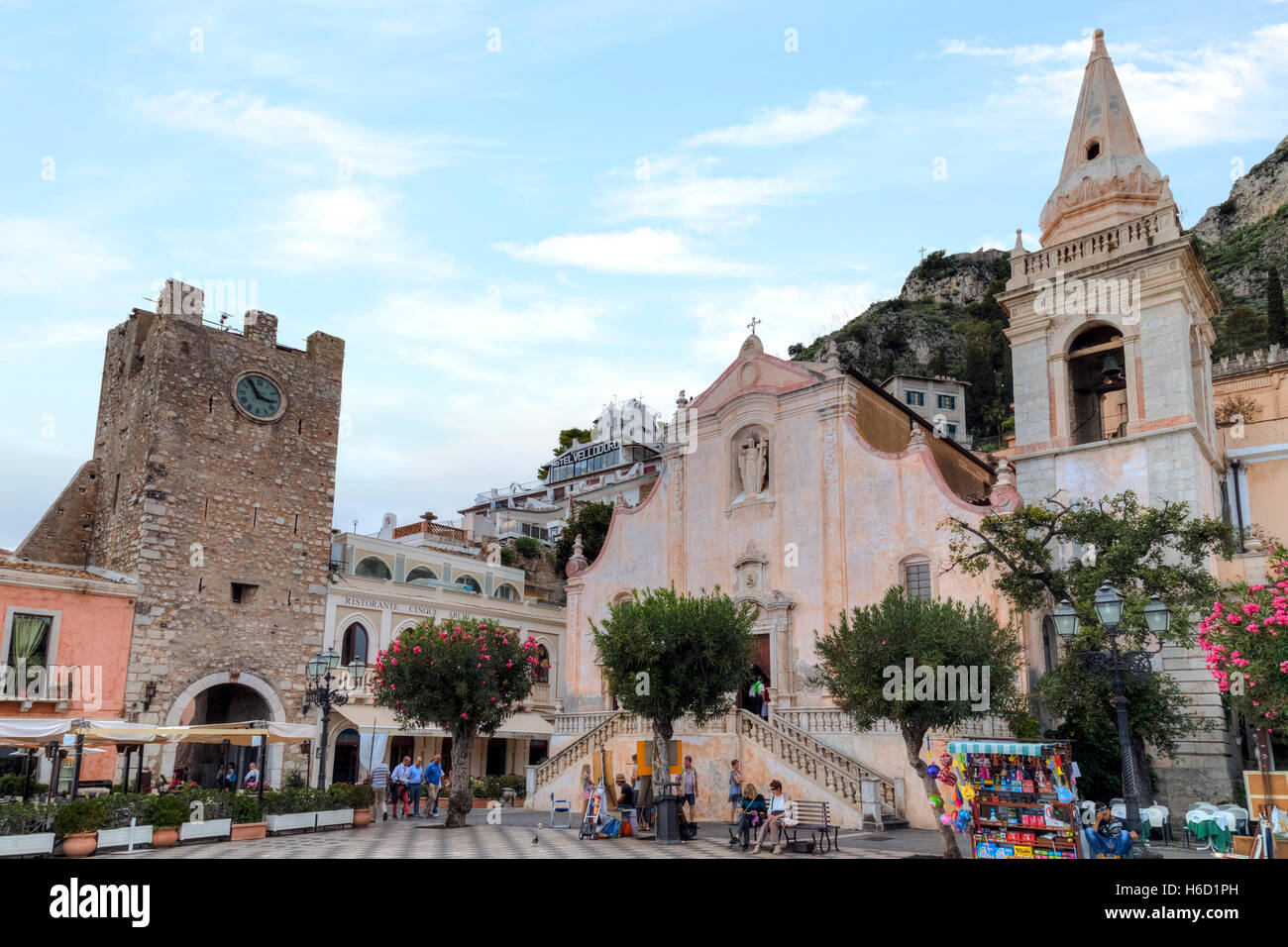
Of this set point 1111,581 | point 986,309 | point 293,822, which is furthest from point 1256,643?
point 986,309

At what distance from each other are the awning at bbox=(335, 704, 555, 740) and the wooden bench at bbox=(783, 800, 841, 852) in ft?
42.3

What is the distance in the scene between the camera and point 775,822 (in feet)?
58.2

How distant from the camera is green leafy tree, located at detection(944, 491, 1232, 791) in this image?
63.8ft

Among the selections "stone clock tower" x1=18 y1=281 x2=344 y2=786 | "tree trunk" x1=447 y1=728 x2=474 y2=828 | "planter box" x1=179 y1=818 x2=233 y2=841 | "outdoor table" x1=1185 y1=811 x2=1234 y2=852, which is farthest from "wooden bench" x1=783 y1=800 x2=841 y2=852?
"stone clock tower" x1=18 y1=281 x2=344 y2=786

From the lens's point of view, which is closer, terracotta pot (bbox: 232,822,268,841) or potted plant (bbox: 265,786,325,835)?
terracotta pot (bbox: 232,822,268,841)

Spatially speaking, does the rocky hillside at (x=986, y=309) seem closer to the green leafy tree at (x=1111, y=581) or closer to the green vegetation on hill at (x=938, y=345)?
the green vegetation on hill at (x=938, y=345)

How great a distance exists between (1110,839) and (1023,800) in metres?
1.14

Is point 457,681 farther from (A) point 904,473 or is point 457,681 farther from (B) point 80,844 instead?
(A) point 904,473

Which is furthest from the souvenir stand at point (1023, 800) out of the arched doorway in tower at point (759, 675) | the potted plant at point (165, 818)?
the arched doorway in tower at point (759, 675)

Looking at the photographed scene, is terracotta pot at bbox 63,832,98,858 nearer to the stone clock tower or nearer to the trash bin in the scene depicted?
the trash bin

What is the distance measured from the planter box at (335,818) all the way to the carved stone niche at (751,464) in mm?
15339

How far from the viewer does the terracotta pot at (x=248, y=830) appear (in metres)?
20.2
